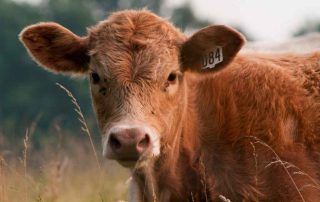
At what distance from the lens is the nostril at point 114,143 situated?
25.0 feet

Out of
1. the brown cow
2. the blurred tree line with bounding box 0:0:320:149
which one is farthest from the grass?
the blurred tree line with bounding box 0:0:320:149

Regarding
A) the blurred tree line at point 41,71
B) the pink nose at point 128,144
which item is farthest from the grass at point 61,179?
the blurred tree line at point 41,71

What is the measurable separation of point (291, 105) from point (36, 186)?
2.50 metres

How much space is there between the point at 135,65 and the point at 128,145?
105 cm

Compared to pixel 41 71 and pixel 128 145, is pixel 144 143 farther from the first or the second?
pixel 41 71

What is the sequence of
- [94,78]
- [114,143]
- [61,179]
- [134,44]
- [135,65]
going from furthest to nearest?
[61,179], [94,78], [134,44], [135,65], [114,143]

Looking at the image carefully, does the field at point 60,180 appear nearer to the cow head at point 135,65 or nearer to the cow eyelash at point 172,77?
the cow head at point 135,65

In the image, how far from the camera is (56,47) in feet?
30.1

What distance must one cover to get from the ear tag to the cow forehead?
273 mm

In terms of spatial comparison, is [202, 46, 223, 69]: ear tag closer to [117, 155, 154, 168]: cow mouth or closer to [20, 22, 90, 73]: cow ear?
[20, 22, 90, 73]: cow ear

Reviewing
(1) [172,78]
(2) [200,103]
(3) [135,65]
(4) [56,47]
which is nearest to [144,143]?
(3) [135,65]

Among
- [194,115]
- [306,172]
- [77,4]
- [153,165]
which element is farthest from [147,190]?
[77,4]

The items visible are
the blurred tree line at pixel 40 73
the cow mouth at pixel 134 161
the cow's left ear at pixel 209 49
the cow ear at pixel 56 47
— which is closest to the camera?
the cow mouth at pixel 134 161

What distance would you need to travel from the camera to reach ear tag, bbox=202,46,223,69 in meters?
8.89
